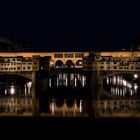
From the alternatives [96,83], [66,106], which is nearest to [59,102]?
[66,106]

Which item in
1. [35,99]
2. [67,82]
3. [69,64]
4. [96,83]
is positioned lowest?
[35,99]

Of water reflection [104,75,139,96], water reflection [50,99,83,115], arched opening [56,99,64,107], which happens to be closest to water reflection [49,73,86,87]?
water reflection [104,75,139,96]

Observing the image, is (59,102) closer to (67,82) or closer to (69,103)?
(69,103)

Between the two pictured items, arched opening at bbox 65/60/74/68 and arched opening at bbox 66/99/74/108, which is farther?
arched opening at bbox 65/60/74/68

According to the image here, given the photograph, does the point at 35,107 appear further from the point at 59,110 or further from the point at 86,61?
the point at 86,61

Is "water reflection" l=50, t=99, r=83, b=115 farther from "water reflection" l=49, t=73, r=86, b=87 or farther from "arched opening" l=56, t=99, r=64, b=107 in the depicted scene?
"water reflection" l=49, t=73, r=86, b=87

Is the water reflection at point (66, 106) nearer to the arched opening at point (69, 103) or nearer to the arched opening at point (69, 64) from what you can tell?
the arched opening at point (69, 103)

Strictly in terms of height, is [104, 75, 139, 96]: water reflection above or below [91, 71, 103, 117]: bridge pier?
below

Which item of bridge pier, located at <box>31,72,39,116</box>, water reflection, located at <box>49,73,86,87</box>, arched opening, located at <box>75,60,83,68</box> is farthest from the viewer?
water reflection, located at <box>49,73,86,87</box>

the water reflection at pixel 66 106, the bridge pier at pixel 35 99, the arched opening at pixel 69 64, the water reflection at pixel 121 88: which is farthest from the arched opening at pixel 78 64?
the water reflection at pixel 66 106

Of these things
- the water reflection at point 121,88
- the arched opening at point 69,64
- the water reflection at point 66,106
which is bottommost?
the water reflection at point 66,106

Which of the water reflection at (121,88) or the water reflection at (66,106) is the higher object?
the water reflection at (121,88)
